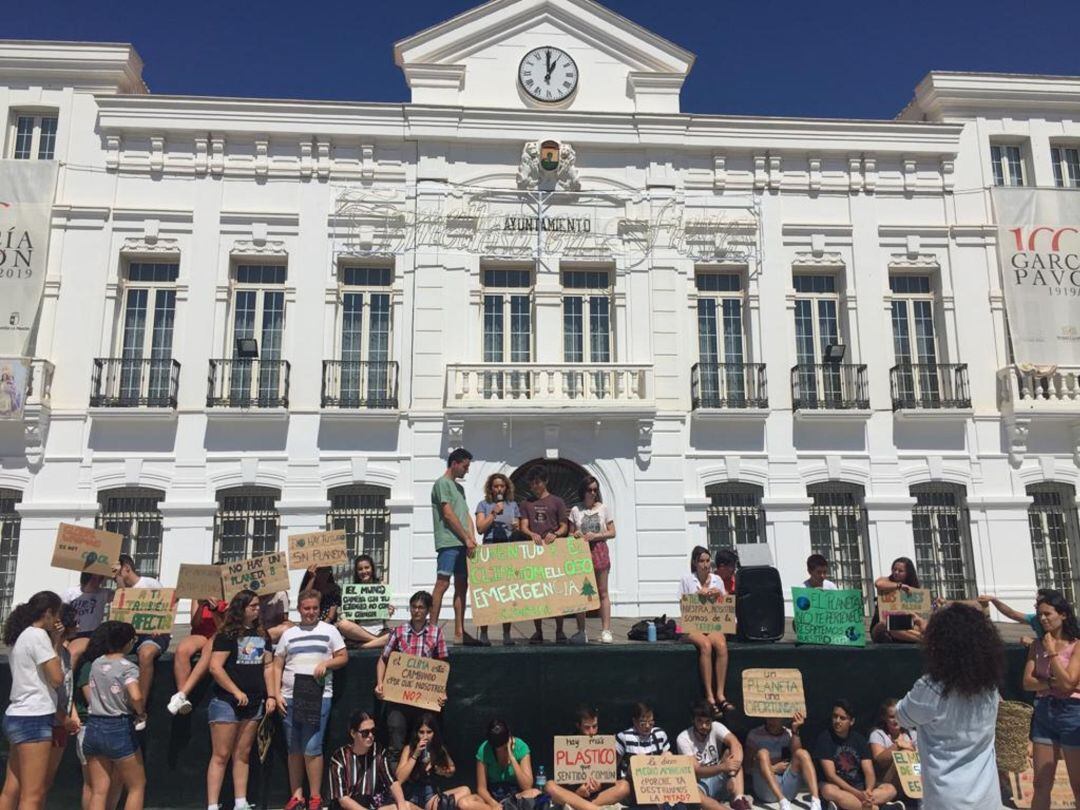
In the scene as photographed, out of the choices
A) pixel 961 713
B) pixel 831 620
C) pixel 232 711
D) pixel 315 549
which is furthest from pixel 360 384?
pixel 961 713

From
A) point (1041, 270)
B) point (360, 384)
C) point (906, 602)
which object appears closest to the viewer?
point (906, 602)

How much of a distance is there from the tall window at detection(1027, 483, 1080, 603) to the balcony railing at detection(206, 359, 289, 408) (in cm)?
1432

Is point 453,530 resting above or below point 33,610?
above

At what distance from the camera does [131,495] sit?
46.1ft

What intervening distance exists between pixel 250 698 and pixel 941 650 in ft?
17.2

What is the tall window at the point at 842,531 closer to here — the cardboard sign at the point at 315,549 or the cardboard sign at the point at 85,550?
the cardboard sign at the point at 315,549

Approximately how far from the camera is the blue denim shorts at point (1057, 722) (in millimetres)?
5668

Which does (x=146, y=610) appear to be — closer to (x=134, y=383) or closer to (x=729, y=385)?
(x=134, y=383)

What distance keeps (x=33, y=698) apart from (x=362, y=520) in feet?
29.2

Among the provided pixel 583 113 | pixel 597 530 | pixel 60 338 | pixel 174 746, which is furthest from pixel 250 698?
pixel 583 113

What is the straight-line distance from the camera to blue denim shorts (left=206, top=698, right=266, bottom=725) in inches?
256

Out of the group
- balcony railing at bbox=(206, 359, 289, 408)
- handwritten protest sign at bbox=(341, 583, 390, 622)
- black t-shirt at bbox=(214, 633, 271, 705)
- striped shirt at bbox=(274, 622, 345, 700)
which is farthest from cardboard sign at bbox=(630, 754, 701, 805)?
balcony railing at bbox=(206, 359, 289, 408)

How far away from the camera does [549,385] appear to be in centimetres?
1445

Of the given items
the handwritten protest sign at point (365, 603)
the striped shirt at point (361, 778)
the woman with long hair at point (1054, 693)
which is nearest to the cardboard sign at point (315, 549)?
the handwritten protest sign at point (365, 603)
